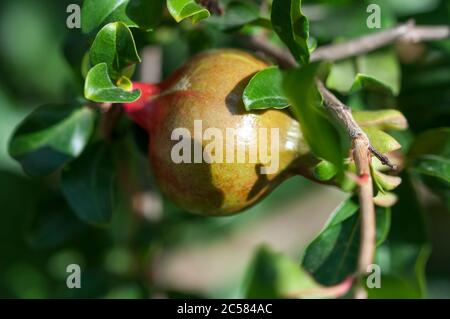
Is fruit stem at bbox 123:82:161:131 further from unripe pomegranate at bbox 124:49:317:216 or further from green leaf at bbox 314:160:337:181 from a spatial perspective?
green leaf at bbox 314:160:337:181

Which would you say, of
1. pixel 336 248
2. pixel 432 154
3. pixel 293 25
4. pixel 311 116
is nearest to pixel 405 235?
pixel 432 154

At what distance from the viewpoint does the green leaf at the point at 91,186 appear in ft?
5.09

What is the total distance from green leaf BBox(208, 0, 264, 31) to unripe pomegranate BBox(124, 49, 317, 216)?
190mm

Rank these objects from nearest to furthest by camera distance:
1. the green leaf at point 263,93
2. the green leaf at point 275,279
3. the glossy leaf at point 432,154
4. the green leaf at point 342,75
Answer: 1. the green leaf at point 275,279
2. the green leaf at point 263,93
3. the glossy leaf at point 432,154
4. the green leaf at point 342,75

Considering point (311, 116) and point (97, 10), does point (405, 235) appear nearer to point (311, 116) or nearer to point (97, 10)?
point (311, 116)

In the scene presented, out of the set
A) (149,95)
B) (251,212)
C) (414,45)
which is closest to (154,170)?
(149,95)

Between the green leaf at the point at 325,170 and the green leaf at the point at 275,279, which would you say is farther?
the green leaf at the point at 325,170

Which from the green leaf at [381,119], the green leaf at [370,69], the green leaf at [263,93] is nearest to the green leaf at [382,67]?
the green leaf at [370,69]

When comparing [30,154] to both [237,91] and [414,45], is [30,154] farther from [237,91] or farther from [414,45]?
[414,45]

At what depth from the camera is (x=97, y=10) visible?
133 centimetres

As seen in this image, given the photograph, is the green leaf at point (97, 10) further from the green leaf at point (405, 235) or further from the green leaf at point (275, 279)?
the green leaf at point (405, 235)

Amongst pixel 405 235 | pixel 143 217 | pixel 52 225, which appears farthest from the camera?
pixel 143 217

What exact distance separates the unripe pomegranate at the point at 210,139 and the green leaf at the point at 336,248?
125 mm

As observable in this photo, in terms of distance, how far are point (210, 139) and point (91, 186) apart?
407mm
